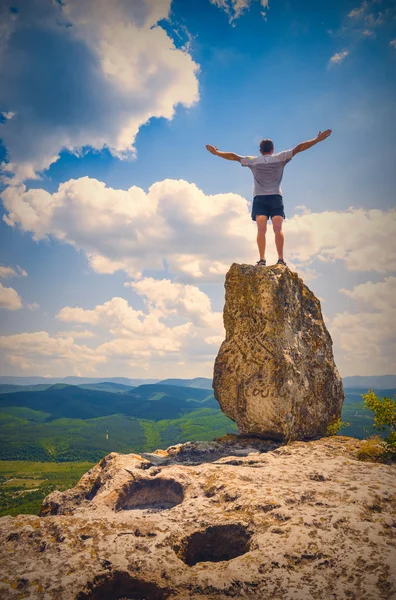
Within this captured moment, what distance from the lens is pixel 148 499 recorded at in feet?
30.9

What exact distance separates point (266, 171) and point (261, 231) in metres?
2.43

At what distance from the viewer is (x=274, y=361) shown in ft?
41.4

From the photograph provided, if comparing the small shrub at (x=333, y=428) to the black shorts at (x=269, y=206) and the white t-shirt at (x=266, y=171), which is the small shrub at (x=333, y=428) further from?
the white t-shirt at (x=266, y=171)

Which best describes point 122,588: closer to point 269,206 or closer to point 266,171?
point 269,206

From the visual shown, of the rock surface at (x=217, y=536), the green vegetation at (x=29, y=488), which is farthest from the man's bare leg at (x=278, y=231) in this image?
the green vegetation at (x=29, y=488)

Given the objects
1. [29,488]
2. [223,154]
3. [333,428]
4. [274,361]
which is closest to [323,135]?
[223,154]

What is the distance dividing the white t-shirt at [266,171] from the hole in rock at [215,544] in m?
11.8

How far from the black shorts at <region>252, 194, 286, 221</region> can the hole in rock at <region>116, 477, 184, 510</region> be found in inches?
414

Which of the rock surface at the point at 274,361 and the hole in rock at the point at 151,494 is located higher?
the rock surface at the point at 274,361

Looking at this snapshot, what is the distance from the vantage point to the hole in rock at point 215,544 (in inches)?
272

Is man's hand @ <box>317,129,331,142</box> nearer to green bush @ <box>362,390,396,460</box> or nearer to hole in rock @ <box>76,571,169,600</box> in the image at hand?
green bush @ <box>362,390,396,460</box>

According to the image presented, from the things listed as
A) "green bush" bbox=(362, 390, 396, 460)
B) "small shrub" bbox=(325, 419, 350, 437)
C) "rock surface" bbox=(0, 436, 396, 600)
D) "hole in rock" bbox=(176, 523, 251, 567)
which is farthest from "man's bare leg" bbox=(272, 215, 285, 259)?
"hole in rock" bbox=(176, 523, 251, 567)

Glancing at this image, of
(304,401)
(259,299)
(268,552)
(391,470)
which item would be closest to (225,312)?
(259,299)

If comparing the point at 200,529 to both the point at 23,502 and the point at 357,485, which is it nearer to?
the point at 357,485
